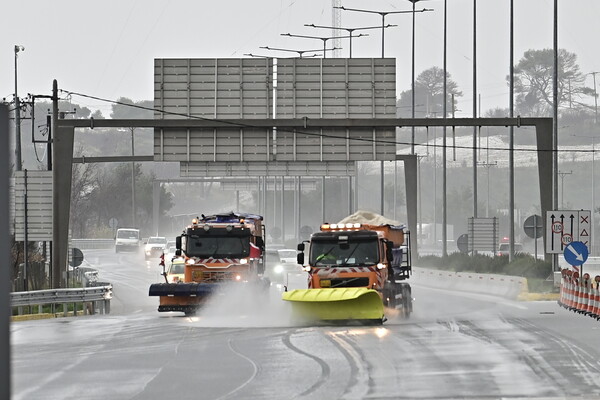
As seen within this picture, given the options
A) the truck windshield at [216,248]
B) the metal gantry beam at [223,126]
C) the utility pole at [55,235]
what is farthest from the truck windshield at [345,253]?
the utility pole at [55,235]

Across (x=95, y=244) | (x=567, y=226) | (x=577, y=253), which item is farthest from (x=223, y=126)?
(x=95, y=244)

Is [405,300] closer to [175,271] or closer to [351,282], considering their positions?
[351,282]

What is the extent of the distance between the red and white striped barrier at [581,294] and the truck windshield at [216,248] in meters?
8.61

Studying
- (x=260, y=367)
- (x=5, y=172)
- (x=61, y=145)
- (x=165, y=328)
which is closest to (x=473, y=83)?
(x=61, y=145)

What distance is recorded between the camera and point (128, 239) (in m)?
118

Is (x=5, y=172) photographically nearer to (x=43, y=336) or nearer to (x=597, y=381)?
(x=597, y=381)

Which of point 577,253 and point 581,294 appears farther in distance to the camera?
point 577,253

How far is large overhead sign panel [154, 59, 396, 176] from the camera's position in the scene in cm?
4459

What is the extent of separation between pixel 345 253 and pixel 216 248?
231 inches

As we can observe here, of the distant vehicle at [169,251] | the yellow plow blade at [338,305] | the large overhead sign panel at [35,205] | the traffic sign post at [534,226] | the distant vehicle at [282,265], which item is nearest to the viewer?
the yellow plow blade at [338,305]

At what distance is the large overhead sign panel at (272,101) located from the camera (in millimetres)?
44594

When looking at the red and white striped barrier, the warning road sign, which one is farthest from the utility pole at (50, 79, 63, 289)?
the red and white striped barrier

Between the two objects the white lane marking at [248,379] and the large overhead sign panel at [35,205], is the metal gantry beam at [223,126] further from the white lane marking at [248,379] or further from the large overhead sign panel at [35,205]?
the white lane marking at [248,379]

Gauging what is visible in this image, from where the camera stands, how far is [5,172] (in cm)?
343
